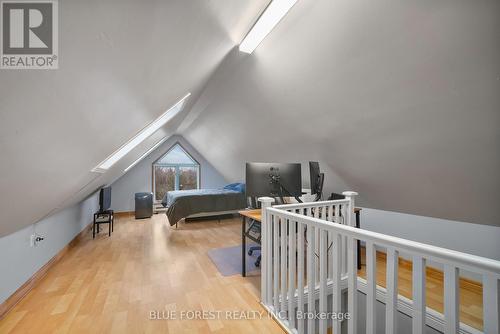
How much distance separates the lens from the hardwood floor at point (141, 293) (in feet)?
5.63

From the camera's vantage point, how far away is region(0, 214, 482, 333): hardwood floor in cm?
172

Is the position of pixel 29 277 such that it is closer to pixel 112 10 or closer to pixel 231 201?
pixel 112 10

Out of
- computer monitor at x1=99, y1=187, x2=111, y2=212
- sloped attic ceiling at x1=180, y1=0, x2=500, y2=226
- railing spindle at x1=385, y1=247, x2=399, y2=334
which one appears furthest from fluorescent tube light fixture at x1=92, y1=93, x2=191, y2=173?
railing spindle at x1=385, y1=247, x2=399, y2=334

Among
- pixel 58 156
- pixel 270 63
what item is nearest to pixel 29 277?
pixel 58 156

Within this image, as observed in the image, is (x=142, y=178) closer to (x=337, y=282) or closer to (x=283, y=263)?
(x=283, y=263)

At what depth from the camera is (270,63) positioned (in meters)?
2.22

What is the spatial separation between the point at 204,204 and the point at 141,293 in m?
2.72

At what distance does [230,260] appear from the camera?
117 inches

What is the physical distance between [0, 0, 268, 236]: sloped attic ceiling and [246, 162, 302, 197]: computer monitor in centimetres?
122

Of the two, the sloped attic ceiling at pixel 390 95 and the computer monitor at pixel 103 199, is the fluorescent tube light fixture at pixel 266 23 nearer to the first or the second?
the sloped attic ceiling at pixel 390 95

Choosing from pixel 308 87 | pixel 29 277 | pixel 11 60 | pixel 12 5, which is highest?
pixel 308 87

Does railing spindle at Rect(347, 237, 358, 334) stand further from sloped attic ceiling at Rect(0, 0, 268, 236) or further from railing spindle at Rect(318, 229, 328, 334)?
sloped attic ceiling at Rect(0, 0, 268, 236)

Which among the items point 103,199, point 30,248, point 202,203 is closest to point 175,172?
point 202,203

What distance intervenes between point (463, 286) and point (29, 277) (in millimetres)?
4606
